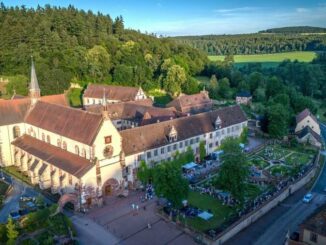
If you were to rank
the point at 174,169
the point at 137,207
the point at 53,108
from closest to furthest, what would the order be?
the point at 174,169 → the point at 137,207 → the point at 53,108

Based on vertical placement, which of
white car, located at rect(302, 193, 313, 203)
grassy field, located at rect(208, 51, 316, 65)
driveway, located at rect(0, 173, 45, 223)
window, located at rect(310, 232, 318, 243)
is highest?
grassy field, located at rect(208, 51, 316, 65)

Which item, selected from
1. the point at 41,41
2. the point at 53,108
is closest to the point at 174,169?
the point at 53,108

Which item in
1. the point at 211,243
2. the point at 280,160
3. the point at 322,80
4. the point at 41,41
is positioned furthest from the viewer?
the point at 322,80

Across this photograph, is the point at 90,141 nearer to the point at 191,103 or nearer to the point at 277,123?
the point at 277,123

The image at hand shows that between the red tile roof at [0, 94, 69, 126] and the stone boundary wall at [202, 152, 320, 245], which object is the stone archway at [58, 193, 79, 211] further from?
the red tile roof at [0, 94, 69, 126]

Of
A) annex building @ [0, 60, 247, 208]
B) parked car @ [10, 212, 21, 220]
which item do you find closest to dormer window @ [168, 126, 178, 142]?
annex building @ [0, 60, 247, 208]

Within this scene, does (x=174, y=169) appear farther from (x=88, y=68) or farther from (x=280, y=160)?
(x=88, y=68)

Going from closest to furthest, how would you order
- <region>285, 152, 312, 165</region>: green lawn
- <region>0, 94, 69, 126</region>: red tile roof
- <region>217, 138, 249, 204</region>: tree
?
1. <region>217, 138, 249, 204</region>: tree
2. <region>0, 94, 69, 126</region>: red tile roof
3. <region>285, 152, 312, 165</region>: green lawn
